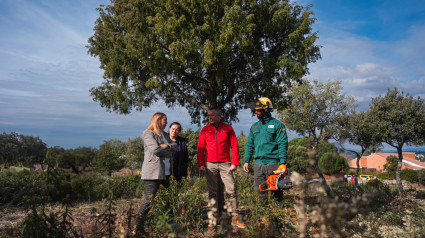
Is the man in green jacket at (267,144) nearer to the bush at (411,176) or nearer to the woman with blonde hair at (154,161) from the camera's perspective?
the woman with blonde hair at (154,161)

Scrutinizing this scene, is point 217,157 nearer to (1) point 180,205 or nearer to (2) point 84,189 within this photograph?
(1) point 180,205

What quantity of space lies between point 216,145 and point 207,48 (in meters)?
6.22

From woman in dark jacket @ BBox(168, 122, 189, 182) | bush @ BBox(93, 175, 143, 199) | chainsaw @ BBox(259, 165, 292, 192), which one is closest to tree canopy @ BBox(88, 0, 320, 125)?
bush @ BBox(93, 175, 143, 199)

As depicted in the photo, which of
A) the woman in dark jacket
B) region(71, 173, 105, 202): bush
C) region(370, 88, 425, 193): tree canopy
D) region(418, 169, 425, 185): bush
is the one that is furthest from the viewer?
region(418, 169, 425, 185): bush

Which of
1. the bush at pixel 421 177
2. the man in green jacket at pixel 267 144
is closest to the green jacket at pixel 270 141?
the man in green jacket at pixel 267 144

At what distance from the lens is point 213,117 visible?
17.3 feet

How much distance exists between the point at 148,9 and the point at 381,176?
29.4 metres

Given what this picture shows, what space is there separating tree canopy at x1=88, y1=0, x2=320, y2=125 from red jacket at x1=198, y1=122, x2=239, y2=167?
576 centimetres

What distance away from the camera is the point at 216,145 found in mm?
5219

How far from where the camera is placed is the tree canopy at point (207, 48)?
1126cm

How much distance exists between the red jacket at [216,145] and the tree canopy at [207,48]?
18.9 ft

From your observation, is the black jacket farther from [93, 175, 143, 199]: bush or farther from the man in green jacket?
[93, 175, 143, 199]: bush

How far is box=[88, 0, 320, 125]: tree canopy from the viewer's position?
1126cm

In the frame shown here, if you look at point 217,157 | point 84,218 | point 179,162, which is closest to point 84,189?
point 84,218
